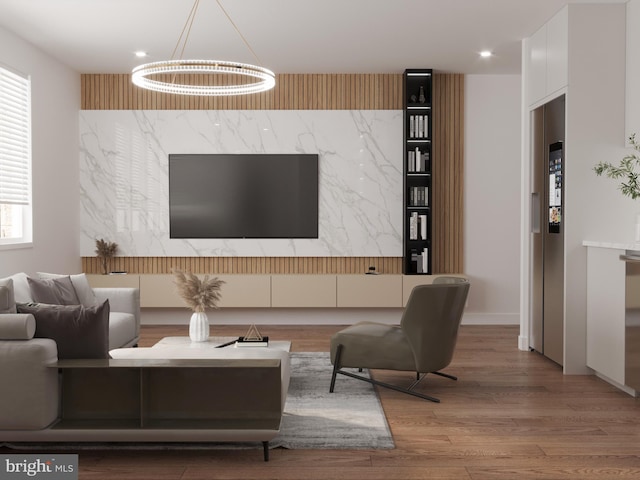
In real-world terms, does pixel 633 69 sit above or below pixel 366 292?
above

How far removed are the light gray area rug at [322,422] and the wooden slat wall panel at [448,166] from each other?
3018 mm

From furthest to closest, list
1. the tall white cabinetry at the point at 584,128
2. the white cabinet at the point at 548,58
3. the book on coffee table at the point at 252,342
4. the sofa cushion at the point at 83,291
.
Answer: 1. the sofa cushion at the point at 83,291
2. the white cabinet at the point at 548,58
3. the tall white cabinetry at the point at 584,128
4. the book on coffee table at the point at 252,342

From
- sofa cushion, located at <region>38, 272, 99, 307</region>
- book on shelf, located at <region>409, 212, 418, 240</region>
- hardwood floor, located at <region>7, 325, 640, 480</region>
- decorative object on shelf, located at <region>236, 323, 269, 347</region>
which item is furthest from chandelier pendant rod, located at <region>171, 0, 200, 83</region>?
hardwood floor, located at <region>7, 325, 640, 480</region>

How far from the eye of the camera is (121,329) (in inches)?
215

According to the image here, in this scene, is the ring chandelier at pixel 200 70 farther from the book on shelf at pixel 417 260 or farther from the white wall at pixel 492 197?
the white wall at pixel 492 197

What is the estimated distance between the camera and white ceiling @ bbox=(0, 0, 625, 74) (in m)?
5.51

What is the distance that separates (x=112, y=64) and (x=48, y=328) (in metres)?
4.72

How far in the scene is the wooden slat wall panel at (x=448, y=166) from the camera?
26.1ft

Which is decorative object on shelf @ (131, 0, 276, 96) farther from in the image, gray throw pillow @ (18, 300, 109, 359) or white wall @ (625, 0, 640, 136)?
white wall @ (625, 0, 640, 136)

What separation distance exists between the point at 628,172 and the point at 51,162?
17.9 ft

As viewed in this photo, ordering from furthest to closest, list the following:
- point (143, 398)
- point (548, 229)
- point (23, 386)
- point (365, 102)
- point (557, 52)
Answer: point (365, 102) → point (548, 229) → point (557, 52) → point (143, 398) → point (23, 386)

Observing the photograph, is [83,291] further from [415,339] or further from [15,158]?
[415,339]

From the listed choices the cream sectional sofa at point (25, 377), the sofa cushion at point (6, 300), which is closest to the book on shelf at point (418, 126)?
the sofa cushion at point (6, 300)

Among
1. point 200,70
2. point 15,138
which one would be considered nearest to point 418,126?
point 200,70
